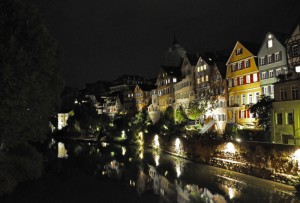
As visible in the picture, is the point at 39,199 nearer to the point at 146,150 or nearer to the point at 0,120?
the point at 0,120

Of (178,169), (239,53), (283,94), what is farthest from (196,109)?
(283,94)

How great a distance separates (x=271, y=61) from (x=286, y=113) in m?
10.9

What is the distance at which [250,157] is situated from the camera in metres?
29.0

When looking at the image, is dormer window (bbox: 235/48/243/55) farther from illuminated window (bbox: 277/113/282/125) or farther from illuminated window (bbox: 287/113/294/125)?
illuminated window (bbox: 287/113/294/125)

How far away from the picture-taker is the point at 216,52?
2290 inches

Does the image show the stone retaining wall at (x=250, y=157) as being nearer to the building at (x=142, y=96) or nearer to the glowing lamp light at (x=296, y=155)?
the glowing lamp light at (x=296, y=155)

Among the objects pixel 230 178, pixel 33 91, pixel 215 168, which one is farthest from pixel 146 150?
pixel 33 91

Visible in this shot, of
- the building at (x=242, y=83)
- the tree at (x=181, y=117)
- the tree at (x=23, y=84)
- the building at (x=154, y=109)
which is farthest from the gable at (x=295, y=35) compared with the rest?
the building at (x=154, y=109)

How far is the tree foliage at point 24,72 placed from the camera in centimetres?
2056

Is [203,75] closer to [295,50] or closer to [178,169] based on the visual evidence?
[295,50]

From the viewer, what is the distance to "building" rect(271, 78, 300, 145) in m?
27.6

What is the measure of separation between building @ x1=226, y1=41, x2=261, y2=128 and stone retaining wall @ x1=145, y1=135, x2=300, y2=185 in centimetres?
744

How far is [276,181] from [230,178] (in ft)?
14.9

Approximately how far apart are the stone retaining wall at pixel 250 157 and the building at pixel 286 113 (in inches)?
126
